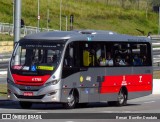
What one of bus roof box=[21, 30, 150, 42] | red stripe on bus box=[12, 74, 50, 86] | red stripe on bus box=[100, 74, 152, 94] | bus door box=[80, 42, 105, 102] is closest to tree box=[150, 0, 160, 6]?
red stripe on bus box=[100, 74, 152, 94]

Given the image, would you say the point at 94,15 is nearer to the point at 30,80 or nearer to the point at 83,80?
the point at 83,80

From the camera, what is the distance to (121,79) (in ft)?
86.8

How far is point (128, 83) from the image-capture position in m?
26.9

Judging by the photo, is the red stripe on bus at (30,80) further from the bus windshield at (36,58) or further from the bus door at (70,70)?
the bus door at (70,70)

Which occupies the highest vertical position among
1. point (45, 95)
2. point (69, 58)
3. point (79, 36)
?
point (79, 36)

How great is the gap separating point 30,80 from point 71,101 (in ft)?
5.43

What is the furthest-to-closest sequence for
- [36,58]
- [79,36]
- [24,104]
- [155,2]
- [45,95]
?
[155,2] → [79,36] → [24,104] → [36,58] → [45,95]

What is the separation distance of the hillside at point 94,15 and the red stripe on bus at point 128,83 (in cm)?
6066

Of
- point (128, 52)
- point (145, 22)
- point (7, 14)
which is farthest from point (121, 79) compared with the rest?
point (145, 22)

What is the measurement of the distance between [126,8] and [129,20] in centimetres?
1030

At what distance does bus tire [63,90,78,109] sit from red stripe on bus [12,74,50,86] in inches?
45.7

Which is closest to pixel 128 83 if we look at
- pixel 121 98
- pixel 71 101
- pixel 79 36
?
pixel 121 98

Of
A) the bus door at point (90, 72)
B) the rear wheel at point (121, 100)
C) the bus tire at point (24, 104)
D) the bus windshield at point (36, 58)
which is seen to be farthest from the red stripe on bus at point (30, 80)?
the rear wheel at point (121, 100)

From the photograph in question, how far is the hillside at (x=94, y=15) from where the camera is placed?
93625 millimetres
